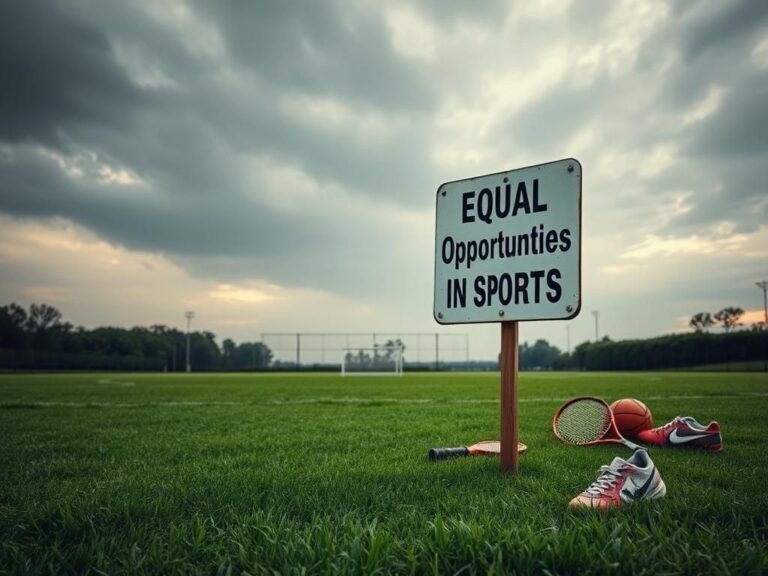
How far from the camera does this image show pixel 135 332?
392 ft

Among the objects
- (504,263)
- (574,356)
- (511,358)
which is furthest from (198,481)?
(574,356)

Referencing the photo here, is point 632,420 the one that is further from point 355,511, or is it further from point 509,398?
point 355,511

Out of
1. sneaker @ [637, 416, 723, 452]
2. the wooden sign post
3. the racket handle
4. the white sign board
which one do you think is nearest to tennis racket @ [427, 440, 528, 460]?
the racket handle

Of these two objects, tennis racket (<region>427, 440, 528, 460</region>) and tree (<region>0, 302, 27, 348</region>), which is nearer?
tennis racket (<region>427, 440, 528, 460</region>)

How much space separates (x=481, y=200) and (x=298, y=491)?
2313mm

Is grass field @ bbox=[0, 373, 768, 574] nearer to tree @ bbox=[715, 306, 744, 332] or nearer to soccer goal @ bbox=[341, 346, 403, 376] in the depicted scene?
soccer goal @ bbox=[341, 346, 403, 376]

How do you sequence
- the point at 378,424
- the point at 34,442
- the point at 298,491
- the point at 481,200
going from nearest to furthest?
the point at 298,491
the point at 481,200
the point at 34,442
the point at 378,424

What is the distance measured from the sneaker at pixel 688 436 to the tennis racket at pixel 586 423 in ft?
1.12

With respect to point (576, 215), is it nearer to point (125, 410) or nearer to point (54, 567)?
point (54, 567)

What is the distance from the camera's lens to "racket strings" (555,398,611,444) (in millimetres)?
4969

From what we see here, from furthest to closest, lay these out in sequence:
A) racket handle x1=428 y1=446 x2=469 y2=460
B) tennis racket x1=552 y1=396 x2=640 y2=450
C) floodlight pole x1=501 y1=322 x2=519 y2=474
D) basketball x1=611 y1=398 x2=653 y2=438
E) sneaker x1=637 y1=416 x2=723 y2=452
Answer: basketball x1=611 y1=398 x2=653 y2=438
tennis racket x1=552 y1=396 x2=640 y2=450
sneaker x1=637 y1=416 x2=723 y2=452
racket handle x1=428 y1=446 x2=469 y2=460
floodlight pole x1=501 y1=322 x2=519 y2=474

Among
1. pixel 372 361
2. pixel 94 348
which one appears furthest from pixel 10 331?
pixel 372 361

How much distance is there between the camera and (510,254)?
3.45 metres

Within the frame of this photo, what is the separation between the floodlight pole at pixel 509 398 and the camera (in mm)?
3418
